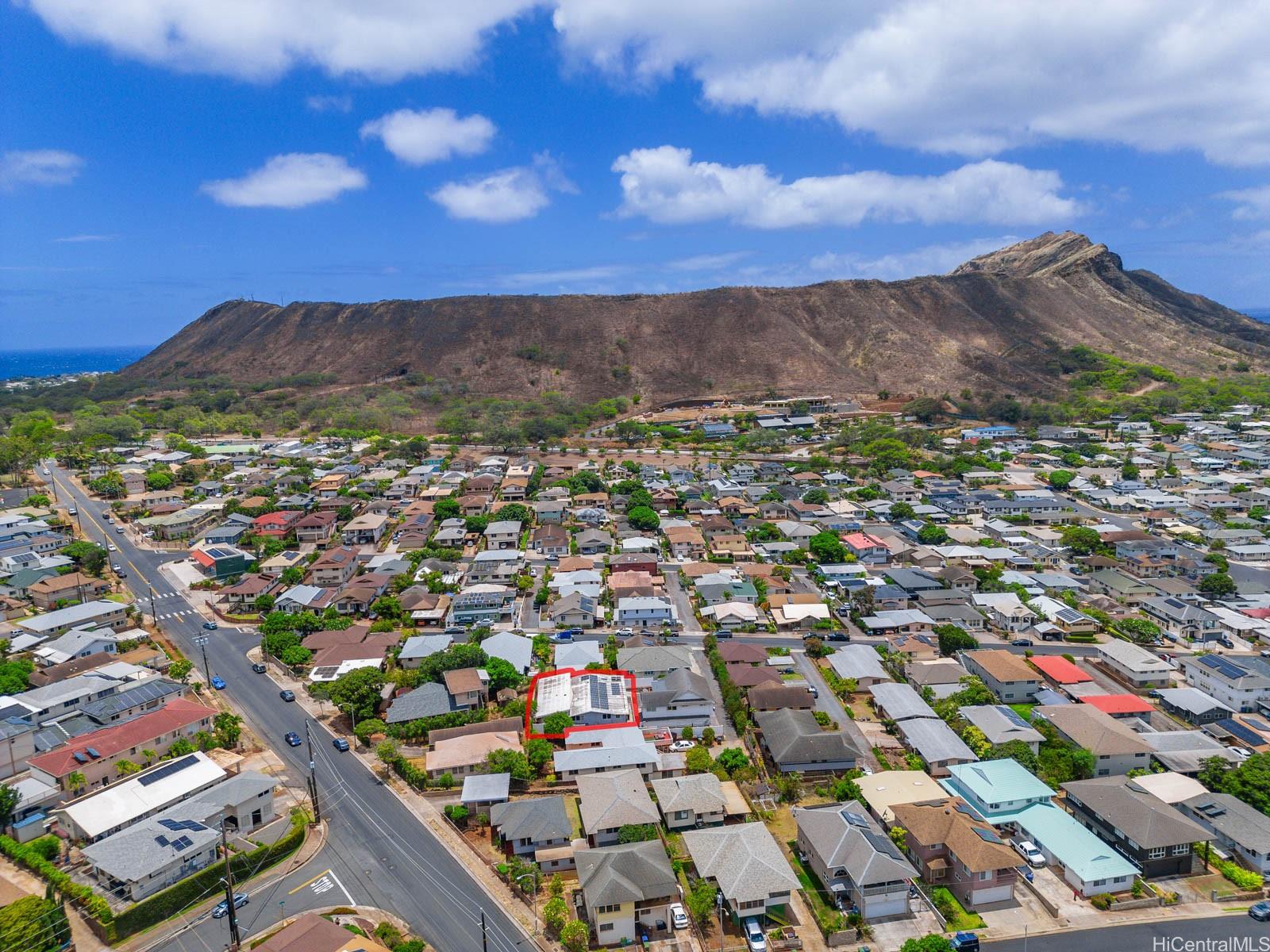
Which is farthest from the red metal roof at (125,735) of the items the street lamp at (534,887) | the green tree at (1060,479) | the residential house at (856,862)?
the green tree at (1060,479)

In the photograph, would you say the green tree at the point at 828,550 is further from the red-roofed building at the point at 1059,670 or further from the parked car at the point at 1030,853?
the parked car at the point at 1030,853

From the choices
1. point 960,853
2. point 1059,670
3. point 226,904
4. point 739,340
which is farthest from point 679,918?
point 739,340

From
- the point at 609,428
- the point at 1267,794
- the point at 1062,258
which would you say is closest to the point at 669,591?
the point at 1267,794

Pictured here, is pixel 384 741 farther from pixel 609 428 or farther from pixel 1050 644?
pixel 609 428

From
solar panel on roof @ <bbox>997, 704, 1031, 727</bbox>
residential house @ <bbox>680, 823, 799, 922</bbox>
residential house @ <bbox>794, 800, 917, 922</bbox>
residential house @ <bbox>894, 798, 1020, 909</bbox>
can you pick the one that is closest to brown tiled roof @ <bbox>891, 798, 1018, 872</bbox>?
residential house @ <bbox>894, 798, 1020, 909</bbox>

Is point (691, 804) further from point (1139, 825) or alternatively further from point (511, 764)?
point (1139, 825)

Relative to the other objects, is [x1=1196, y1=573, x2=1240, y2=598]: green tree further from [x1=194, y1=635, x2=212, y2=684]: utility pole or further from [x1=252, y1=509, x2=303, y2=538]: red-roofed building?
[x1=252, y1=509, x2=303, y2=538]: red-roofed building
